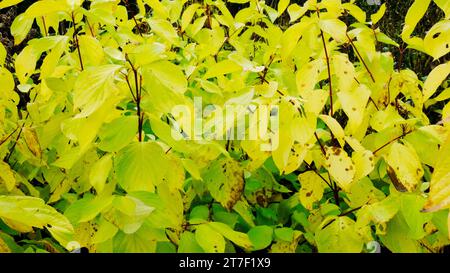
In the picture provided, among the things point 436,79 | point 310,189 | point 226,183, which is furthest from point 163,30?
point 436,79

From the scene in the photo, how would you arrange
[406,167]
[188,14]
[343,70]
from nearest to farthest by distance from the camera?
[406,167] < [343,70] < [188,14]

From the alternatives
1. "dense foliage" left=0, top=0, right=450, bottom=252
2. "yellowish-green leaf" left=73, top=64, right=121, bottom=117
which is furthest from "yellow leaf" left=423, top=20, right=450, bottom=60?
"yellowish-green leaf" left=73, top=64, right=121, bottom=117

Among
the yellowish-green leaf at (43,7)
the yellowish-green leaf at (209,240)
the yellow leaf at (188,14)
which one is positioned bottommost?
the yellowish-green leaf at (209,240)

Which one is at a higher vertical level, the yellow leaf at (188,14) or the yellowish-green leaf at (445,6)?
the yellowish-green leaf at (445,6)

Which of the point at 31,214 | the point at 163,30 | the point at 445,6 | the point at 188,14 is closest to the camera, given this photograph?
the point at 31,214

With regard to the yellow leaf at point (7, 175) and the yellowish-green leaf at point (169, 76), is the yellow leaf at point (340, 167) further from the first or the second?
the yellow leaf at point (7, 175)

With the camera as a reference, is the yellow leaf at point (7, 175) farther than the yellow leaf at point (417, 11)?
Yes

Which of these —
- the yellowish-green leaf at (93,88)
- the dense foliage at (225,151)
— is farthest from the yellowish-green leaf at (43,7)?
the yellowish-green leaf at (93,88)

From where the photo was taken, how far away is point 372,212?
98cm

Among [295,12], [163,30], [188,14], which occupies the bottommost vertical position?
[188,14]

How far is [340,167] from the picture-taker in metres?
1.02

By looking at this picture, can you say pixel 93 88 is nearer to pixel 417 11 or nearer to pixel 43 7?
pixel 43 7

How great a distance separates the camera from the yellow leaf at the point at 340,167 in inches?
39.3
